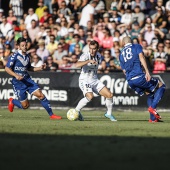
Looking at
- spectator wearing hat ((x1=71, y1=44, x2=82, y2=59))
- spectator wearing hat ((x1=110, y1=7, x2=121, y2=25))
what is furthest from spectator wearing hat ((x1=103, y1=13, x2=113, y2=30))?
spectator wearing hat ((x1=71, y1=44, x2=82, y2=59))

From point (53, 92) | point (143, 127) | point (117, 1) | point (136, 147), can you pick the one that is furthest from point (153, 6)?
point (136, 147)

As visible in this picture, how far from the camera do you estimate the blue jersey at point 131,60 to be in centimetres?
1656

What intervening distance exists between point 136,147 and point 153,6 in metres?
17.8

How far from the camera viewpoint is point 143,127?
1481 cm

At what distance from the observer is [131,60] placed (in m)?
16.6

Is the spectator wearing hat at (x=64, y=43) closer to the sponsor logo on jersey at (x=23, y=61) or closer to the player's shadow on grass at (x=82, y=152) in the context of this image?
the sponsor logo on jersey at (x=23, y=61)

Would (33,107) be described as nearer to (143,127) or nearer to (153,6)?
(153,6)

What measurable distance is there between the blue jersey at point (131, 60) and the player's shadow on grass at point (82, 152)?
4.92 metres

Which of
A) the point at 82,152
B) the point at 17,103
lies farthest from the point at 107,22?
the point at 82,152

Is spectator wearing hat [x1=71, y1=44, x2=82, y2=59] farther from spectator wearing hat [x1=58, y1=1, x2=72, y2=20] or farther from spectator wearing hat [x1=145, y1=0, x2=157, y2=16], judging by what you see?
spectator wearing hat [x1=145, y1=0, x2=157, y2=16]

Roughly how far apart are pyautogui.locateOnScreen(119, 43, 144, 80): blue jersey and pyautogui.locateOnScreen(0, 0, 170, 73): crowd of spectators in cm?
744

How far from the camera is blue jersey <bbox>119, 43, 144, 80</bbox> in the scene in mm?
16562

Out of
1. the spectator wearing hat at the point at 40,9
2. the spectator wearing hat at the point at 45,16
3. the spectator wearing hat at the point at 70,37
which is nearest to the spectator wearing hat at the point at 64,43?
the spectator wearing hat at the point at 70,37

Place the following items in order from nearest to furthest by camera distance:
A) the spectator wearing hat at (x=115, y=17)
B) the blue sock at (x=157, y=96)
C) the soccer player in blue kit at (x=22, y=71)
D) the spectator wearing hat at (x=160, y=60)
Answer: the blue sock at (x=157, y=96) → the soccer player in blue kit at (x=22, y=71) → the spectator wearing hat at (x=160, y=60) → the spectator wearing hat at (x=115, y=17)
